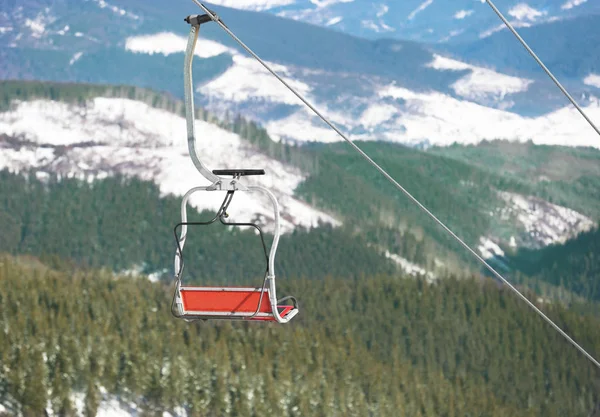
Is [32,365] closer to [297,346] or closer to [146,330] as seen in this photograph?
[146,330]

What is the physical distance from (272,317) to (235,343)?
152 m

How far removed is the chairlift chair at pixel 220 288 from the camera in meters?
24.5

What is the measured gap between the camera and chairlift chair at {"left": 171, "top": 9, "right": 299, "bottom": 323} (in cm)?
2447

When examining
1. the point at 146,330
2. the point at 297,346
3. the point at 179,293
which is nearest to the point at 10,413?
the point at 146,330

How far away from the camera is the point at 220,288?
25828 millimetres

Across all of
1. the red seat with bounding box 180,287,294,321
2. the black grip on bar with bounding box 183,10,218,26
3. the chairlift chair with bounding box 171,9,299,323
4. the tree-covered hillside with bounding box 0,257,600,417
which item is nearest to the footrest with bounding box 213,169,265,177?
the chairlift chair with bounding box 171,9,299,323

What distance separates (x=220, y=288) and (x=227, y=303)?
0.48m

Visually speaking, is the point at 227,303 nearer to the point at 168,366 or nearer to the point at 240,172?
the point at 240,172

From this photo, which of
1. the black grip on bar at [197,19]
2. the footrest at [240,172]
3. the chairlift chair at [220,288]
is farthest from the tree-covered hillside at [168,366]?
the black grip on bar at [197,19]

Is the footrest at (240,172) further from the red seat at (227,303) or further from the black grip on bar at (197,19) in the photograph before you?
the black grip on bar at (197,19)

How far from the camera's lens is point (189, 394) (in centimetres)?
16112

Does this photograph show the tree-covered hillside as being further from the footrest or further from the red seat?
the footrest

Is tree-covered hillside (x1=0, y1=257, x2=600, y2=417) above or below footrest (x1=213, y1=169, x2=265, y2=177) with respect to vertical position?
below

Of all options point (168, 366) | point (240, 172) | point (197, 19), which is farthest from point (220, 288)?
point (168, 366)
